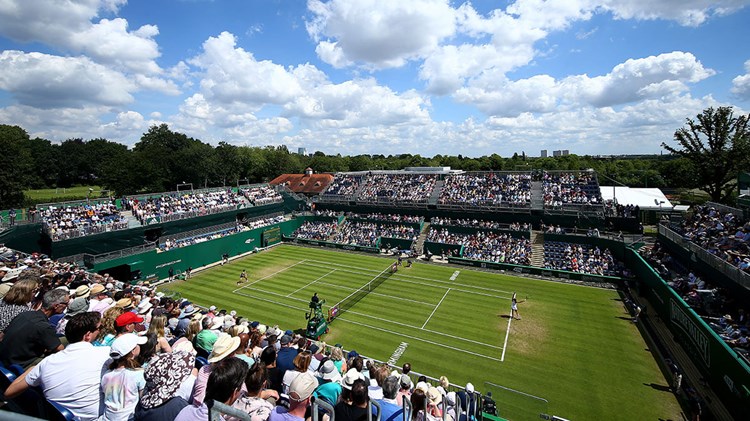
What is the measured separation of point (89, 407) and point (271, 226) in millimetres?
38870

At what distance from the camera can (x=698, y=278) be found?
19.9 meters

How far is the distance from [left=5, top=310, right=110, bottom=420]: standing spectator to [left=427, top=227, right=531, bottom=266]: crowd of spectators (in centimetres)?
3124

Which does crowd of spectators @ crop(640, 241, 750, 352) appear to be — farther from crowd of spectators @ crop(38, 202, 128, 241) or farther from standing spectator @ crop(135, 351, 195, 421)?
crowd of spectators @ crop(38, 202, 128, 241)

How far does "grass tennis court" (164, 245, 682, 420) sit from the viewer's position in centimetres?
1492

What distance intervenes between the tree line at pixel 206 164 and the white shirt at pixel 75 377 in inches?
1520

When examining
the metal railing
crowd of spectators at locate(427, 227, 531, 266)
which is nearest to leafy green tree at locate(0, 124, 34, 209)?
crowd of spectators at locate(427, 227, 531, 266)

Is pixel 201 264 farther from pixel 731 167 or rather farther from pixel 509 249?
pixel 731 167

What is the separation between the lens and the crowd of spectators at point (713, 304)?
1442 centimetres

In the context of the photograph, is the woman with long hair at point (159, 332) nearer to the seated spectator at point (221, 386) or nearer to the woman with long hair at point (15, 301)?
the woman with long hair at point (15, 301)

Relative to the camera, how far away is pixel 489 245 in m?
34.4

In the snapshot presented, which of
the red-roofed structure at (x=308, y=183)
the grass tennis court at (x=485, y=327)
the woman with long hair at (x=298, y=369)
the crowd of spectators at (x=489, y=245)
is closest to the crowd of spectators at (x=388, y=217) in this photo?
the crowd of spectators at (x=489, y=245)

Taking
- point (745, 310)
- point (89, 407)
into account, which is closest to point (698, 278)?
point (745, 310)

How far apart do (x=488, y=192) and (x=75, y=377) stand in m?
40.6

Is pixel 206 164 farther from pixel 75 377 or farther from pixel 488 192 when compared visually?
pixel 75 377
